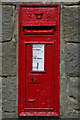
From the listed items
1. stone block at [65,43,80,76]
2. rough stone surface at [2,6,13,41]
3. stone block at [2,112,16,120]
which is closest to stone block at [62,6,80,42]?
stone block at [65,43,80,76]

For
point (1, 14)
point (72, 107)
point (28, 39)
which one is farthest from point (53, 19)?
point (72, 107)

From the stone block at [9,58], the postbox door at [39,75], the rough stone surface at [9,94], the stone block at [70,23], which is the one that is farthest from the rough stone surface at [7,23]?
the stone block at [70,23]

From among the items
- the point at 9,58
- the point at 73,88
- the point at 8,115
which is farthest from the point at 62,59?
the point at 8,115

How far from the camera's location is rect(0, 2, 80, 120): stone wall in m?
2.83

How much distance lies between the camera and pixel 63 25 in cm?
283

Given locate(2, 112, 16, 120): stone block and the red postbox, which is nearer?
the red postbox

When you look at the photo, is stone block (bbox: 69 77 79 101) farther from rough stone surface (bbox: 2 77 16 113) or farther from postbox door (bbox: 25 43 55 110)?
rough stone surface (bbox: 2 77 16 113)

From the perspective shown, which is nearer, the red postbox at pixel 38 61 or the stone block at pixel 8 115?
the red postbox at pixel 38 61

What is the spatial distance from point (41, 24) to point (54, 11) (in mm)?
273

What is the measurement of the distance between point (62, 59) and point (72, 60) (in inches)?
5.7

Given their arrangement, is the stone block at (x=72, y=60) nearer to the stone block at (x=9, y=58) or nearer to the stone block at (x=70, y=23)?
the stone block at (x=70, y=23)

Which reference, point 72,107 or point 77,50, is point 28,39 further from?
point 72,107

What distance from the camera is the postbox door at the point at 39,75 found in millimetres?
2811

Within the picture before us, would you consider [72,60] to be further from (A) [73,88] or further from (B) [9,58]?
(B) [9,58]
